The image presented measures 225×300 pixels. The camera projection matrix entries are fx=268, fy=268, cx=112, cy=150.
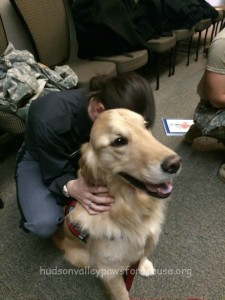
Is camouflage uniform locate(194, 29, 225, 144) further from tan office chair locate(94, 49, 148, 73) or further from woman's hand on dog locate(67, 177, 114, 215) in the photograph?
woman's hand on dog locate(67, 177, 114, 215)

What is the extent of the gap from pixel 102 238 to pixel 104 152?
1.21ft

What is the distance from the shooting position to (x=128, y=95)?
3.11 ft

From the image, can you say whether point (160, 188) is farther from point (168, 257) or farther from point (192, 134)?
point (192, 134)

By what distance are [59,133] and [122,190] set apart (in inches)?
17.0

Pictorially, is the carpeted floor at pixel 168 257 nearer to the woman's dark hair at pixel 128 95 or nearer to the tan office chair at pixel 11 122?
the tan office chair at pixel 11 122

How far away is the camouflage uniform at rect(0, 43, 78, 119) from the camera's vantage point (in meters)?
1.65

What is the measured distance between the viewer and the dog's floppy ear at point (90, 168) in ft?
2.95

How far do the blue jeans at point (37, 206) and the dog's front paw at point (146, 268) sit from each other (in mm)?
457

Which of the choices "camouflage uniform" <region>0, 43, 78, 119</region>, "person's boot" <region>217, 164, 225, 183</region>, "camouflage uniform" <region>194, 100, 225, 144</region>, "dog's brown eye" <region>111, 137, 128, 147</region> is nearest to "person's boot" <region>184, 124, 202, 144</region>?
"camouflage uniform" <region>194, 100, 225, 144</region>

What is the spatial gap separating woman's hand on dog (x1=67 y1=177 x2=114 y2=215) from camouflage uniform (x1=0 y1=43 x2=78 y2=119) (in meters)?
0.86

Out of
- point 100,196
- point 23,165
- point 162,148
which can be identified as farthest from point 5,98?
point 162,148

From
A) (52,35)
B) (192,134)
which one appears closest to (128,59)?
(52,35)

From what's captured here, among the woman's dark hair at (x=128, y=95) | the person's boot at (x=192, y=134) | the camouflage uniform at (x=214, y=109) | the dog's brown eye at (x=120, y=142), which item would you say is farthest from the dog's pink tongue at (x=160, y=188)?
the person's boot at (x=192, y=134)

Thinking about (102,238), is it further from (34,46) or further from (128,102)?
(34,46)
